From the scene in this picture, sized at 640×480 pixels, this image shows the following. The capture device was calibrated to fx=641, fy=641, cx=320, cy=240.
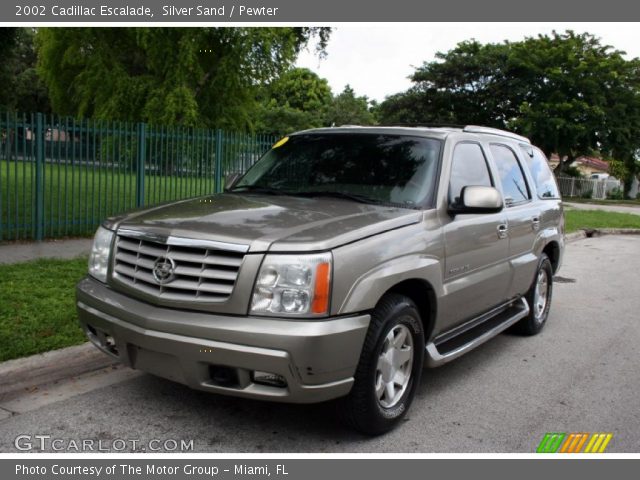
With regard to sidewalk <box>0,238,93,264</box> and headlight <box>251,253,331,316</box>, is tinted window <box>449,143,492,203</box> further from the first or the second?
sidewalk <box>0,238,93,264</box>

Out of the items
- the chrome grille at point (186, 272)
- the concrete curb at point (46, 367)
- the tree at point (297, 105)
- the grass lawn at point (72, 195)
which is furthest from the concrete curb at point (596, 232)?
the tree at point (297, 105)

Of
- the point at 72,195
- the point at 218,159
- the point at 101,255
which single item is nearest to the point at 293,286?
the point at 101,255

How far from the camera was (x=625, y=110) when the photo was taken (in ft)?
113

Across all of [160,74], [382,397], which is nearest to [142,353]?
[382,397]

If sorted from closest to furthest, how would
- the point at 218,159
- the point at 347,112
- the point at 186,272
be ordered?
the point at 186,272, the point at 218,159, the point at 347,112

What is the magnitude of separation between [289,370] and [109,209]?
27.9 ft

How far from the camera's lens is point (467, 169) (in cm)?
488

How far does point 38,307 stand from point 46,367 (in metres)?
1.37

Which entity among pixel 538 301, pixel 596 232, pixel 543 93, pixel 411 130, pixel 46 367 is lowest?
pixel 596 232

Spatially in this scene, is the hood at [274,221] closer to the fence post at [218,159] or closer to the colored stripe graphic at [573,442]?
the colored stripe graphic at [573,442]

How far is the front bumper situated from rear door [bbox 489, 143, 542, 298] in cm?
242

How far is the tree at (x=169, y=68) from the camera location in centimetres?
2066

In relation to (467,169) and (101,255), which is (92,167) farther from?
(467,169)

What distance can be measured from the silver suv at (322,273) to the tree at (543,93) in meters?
30.7
